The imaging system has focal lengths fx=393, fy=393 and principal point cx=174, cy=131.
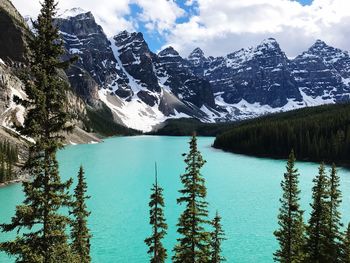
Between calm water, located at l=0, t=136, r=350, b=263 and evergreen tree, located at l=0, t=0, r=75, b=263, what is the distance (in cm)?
2607

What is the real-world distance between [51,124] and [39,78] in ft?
7.15

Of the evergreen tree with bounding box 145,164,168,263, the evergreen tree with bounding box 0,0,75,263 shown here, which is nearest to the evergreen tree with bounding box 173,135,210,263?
the evergreen tree with bounding box 145,164,168,263

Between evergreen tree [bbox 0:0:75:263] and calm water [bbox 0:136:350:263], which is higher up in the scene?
evergreen tree [bbox 0:0:75:263]

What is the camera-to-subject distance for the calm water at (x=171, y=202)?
154 feet

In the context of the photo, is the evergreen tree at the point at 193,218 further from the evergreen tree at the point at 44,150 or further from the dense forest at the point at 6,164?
the dense forest at the point at 6,164

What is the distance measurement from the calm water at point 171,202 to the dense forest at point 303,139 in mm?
11637

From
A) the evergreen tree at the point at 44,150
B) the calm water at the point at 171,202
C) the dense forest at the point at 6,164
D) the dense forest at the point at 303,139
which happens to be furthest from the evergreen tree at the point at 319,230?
the dense forest at the point at 303,139

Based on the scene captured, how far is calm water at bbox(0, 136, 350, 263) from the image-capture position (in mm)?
46906

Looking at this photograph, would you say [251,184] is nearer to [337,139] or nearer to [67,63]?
[337,139]

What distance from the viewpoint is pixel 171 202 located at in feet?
229

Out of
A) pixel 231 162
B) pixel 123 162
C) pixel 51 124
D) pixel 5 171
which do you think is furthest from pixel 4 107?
pixel 51 124

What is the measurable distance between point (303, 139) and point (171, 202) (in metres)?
85.9

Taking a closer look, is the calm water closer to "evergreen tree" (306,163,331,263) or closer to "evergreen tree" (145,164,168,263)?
"evergreen tree" (306,163,331,263)

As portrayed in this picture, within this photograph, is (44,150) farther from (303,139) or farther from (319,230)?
(303,139)
